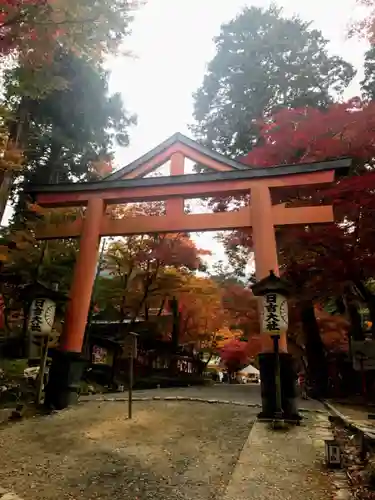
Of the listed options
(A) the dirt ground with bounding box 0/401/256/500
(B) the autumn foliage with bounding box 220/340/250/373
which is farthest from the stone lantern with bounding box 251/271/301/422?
(B) the autumn foliage with bounding box 220/340/250/373

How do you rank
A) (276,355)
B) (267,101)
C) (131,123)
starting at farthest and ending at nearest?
(131,123)
(267,101)
(276,355)

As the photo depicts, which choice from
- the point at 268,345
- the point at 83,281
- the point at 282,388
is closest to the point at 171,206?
the point at 83,281

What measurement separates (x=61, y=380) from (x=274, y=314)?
5021 mm

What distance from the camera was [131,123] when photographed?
21688mm

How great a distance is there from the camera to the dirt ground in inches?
171

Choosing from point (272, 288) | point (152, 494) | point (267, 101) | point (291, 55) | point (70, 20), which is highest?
point (291, 55)

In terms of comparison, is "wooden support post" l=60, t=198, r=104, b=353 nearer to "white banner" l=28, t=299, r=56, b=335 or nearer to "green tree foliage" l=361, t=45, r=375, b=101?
"white banner" l=28, t=299, r=56, b=335

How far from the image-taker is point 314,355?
1703 cm

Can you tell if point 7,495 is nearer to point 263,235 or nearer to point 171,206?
point 263,235

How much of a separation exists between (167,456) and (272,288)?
12.5 ft


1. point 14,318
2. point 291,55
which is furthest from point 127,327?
point 291,55

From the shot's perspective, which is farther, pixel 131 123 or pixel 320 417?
pixel 131 123

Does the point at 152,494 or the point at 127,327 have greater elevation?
the point at 127,327

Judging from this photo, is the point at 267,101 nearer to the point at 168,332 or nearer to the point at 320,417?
the point at 168,332
